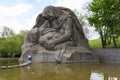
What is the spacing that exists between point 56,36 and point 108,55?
21.9ft

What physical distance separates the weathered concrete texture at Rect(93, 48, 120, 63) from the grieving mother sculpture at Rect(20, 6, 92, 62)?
1.85 metres

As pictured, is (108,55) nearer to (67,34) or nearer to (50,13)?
(67,34)

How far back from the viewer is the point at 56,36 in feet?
99.9

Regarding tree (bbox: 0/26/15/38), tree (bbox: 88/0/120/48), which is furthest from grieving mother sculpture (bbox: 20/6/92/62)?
tree (bbox: 0/26/15/38)

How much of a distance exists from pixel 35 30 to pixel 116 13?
12333 millimetres

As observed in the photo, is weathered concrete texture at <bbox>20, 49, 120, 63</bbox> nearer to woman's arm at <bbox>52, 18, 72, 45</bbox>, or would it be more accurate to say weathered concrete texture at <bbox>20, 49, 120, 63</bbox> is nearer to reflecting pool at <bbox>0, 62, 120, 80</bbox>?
woman's arm at <bbox>52, 18, 72, 45</bbox>

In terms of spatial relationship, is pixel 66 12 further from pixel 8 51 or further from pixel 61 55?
pixel 8 51

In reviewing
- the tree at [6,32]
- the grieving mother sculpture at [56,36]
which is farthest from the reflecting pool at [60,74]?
the tree at [6,32]

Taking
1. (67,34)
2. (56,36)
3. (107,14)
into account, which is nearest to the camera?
(67,34)

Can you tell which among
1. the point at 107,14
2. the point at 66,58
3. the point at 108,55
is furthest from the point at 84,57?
the point at 107,14

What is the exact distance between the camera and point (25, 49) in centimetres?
3094

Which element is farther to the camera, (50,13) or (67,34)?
(50,13)

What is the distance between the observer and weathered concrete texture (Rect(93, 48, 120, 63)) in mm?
29938

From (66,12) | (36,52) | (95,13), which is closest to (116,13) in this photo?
(95,13)
